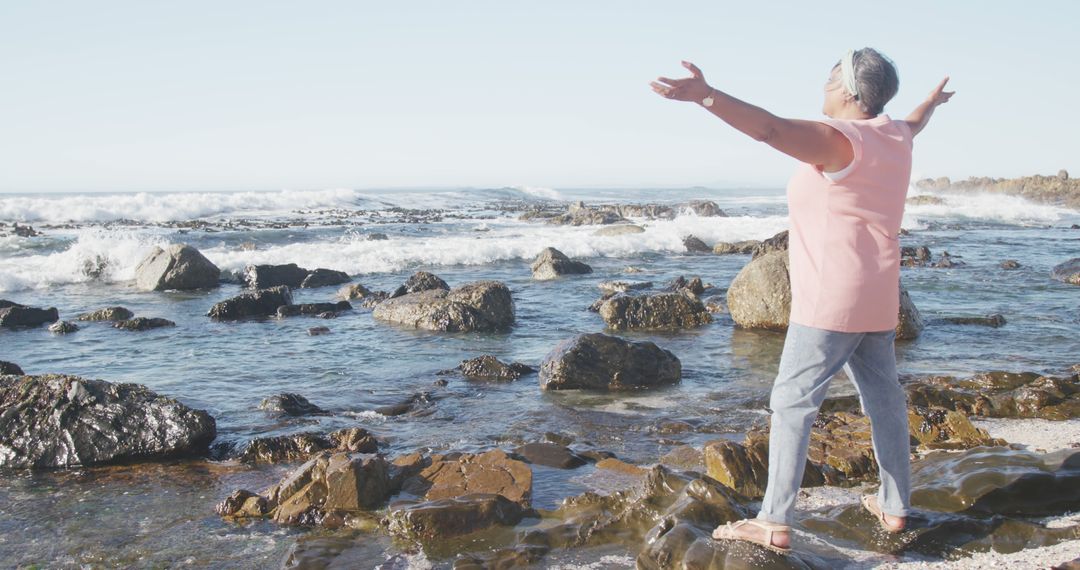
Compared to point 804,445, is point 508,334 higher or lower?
lower

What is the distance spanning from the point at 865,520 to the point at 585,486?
158 cm

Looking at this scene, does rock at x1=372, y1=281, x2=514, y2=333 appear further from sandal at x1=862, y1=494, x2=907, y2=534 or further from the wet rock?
sandal at x1=862, y1=494, x2=907, y2=534

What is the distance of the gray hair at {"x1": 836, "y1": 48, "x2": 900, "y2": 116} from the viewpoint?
2955 mm

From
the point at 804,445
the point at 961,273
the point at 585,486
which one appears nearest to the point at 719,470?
the point at 585,486

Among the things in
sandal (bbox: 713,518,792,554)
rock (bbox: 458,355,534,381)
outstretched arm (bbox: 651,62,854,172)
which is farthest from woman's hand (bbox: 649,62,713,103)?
rock (bbox: 458,355,534,381)

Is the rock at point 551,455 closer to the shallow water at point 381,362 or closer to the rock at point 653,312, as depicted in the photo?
the shallow water at point 381,362

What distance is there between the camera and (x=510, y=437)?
608 centimetres

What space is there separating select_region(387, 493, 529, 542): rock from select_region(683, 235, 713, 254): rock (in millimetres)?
19834

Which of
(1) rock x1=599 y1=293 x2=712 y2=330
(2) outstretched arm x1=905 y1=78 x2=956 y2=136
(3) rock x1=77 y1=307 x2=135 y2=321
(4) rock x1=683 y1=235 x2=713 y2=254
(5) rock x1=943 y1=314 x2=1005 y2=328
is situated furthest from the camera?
(4) rock x1=683 y1=235 x2=713 y2=254

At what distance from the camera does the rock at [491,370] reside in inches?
320

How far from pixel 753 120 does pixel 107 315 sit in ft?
39.0

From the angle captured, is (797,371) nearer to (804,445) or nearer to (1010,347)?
(804,445)

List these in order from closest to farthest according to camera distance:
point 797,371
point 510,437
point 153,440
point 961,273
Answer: point 797,371 → point 153,440 → point 510,437 → point 961,273

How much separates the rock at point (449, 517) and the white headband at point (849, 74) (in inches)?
99.7
